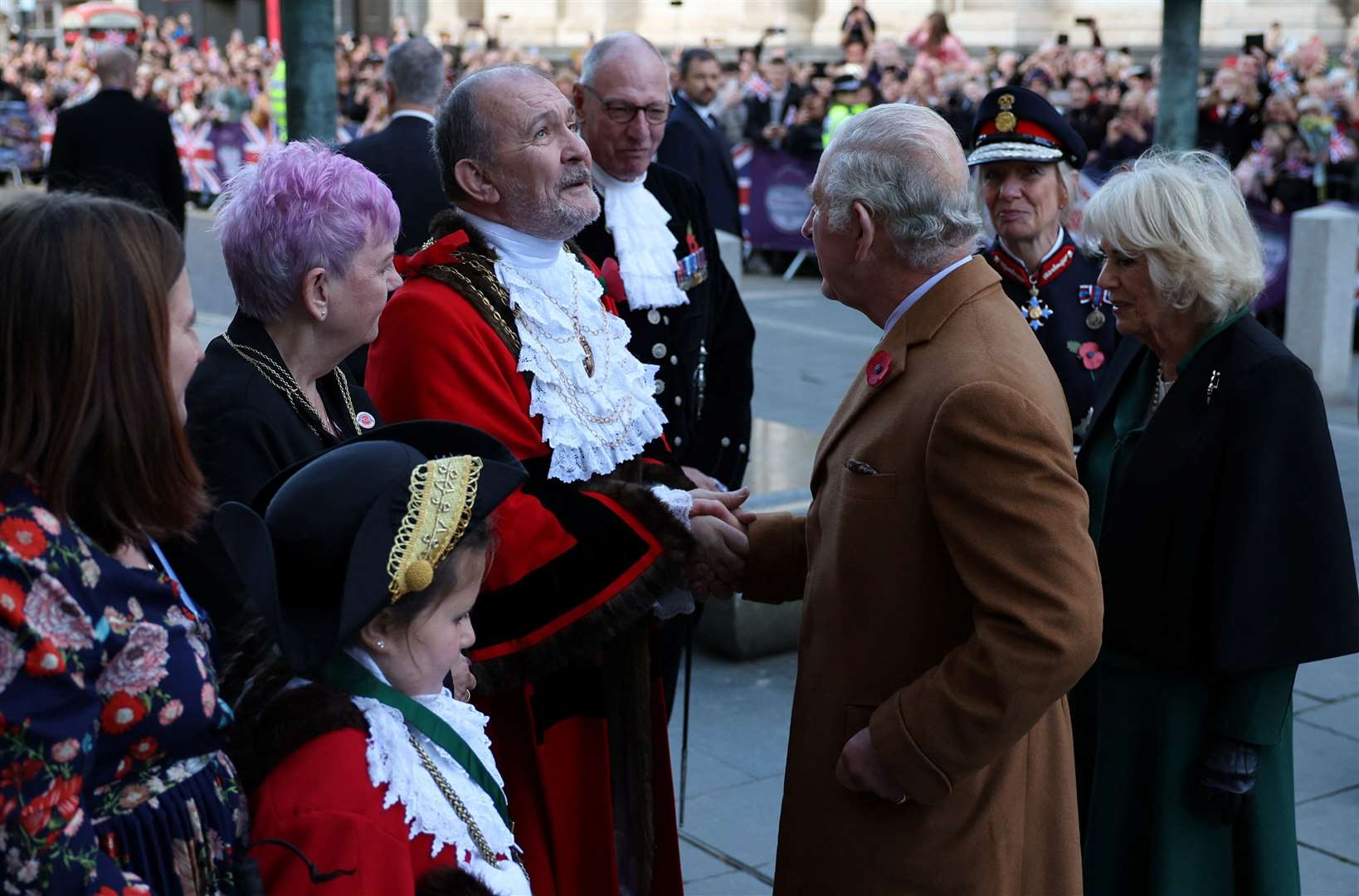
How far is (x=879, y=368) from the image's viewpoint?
8.20 ft

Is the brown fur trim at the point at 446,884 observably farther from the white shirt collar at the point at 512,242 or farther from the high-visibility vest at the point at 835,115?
the high-visibility vest at the point at 835,115

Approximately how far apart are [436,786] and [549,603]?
98cm

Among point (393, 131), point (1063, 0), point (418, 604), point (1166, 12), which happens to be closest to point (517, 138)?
point (418, 604)

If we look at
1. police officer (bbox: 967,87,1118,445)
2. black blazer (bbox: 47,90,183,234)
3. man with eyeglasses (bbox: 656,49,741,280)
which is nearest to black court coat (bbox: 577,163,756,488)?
police officer (bbox: 967,87,1118,445)

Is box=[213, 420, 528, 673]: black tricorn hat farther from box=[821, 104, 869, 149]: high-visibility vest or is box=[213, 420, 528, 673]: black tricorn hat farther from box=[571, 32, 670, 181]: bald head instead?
box=[821, 104, 869, 149]: high-visibility vest

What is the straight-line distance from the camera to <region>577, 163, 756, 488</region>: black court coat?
4098 millimetres

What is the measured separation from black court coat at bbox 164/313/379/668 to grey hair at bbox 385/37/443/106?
382 centimetres

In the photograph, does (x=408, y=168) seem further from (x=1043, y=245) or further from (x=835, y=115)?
(x=835, y=115)

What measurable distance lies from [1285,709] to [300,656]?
6.52ft

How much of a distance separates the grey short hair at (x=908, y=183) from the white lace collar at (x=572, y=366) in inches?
32.9

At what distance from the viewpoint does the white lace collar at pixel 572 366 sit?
10.2 feet

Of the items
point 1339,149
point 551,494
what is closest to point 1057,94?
point 1339,149

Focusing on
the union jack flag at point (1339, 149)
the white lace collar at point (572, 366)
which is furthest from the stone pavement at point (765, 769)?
the union jack flag at point (1339, 149)

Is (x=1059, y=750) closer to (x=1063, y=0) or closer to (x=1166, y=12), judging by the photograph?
(x=1166, y=12)
